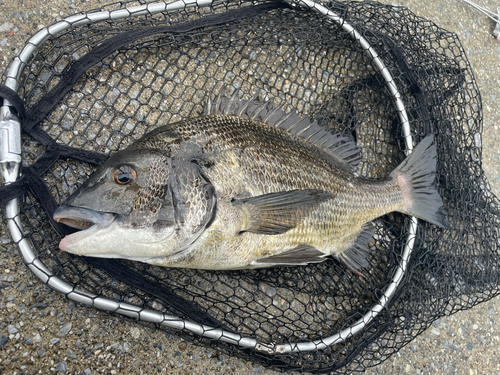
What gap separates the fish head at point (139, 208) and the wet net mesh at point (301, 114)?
396 mm

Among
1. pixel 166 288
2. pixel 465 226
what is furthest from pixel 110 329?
pixel 465 226

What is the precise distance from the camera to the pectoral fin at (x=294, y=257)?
189 centimetres

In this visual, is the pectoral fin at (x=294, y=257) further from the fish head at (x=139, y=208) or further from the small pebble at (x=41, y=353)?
the small pebble at (x=41, y=353)

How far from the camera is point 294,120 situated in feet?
7.13

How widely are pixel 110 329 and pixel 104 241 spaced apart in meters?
0.77

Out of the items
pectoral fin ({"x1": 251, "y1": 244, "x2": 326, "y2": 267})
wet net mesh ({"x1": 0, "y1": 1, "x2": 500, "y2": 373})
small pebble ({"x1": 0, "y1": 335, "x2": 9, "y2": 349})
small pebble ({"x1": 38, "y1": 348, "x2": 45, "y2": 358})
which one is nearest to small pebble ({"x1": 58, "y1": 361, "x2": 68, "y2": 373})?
small pebble ({"x1": 38, "y1": 348, "x2": 45, "y2": 358})

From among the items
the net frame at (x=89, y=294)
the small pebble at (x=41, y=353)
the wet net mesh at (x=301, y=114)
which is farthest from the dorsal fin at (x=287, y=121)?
the small pebble at (x=41, y=353)

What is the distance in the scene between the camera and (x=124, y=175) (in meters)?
1.57

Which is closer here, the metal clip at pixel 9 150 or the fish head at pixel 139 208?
the fish head at pixel 139 208

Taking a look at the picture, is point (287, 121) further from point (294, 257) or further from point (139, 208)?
point (139, 208)

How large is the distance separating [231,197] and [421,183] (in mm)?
1490

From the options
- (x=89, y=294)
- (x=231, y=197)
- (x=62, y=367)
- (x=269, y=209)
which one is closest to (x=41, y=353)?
(x=62, y=367)

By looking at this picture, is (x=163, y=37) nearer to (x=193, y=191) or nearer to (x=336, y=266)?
(x=193, y=191)

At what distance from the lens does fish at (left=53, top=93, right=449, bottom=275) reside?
1.53 meters
